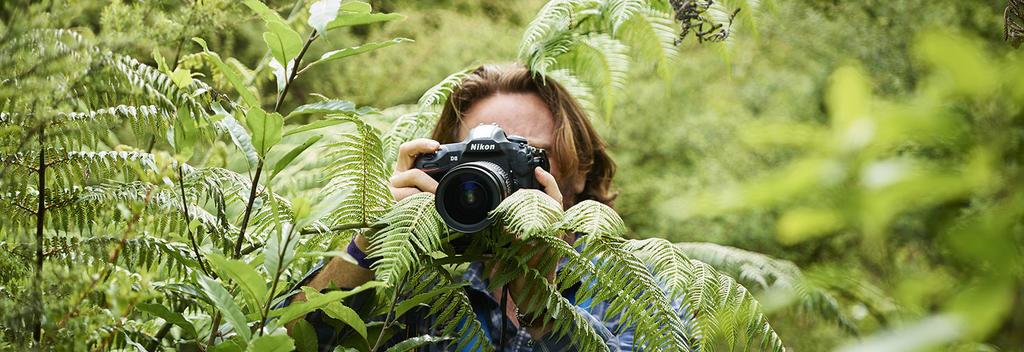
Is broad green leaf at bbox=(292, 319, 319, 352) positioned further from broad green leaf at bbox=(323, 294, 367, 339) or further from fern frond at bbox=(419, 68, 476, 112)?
fern frond at bbox=(419, 68, 476, 112)

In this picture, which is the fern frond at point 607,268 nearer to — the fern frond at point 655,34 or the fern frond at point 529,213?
the fern frond at point 529,213

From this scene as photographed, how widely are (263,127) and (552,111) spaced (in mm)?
704

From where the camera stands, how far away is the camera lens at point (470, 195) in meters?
0.53

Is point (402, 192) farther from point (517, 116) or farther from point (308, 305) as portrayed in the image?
point (517, 116)

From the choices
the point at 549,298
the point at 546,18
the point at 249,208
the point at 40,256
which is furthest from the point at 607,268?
the point at 546,18

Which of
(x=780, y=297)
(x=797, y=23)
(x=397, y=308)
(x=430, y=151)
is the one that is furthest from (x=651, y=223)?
(x=780, y=297)

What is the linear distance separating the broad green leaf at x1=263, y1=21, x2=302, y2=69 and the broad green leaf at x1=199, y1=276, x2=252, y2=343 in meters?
0.16

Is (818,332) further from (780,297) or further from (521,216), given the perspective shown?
(780,297)

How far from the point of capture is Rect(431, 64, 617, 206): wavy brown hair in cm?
103

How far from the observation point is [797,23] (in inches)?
153

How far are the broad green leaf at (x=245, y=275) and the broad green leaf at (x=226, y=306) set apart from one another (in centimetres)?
1

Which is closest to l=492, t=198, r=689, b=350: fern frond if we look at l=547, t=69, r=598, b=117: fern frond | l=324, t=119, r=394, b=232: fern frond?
l=324, t=119, r=394, b=232: fern frond

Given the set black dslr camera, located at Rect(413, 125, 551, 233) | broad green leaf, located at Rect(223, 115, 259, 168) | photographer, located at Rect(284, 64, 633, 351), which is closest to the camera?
broad green leaf, located at Rect(223, 115, 259, 168)

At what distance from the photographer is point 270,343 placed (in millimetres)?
339
